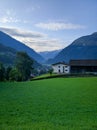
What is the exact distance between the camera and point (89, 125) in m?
12.9

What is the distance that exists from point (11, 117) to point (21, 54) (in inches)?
3719

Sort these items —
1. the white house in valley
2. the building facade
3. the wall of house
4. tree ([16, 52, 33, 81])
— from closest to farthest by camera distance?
the building facade
tree ([16, 52, 33, 81])
the white house in valley
the wall of house

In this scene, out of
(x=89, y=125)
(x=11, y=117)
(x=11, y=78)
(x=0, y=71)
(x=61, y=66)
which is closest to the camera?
(x=89, y=125)

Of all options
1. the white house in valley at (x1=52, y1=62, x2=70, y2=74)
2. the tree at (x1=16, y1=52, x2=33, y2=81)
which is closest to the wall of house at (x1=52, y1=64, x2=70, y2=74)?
the white house in valley at (x1=52, y1=62, x2=70, y2=74)

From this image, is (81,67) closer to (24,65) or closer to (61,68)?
(61,68)

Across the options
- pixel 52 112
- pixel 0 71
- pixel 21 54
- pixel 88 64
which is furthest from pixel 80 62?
pixel 52 112

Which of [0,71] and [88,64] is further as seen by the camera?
[88,64]

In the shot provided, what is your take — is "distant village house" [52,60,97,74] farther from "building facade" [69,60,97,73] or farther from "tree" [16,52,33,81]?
"tree" [16,52,33,81]

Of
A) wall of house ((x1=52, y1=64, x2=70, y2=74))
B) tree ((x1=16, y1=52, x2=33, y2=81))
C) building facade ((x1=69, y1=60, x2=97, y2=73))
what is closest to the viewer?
building facade ((x1=69, y1=60, x2=97, y2=73))

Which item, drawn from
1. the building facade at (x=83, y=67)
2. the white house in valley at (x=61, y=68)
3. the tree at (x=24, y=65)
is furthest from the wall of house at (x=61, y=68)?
the tree at (x=24, y=65)

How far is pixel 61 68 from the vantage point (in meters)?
107

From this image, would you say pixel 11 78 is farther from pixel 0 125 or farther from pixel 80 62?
pixel 0 125

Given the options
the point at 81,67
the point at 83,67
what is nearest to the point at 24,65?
the point at 81,67

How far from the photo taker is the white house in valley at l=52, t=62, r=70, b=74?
105 m
